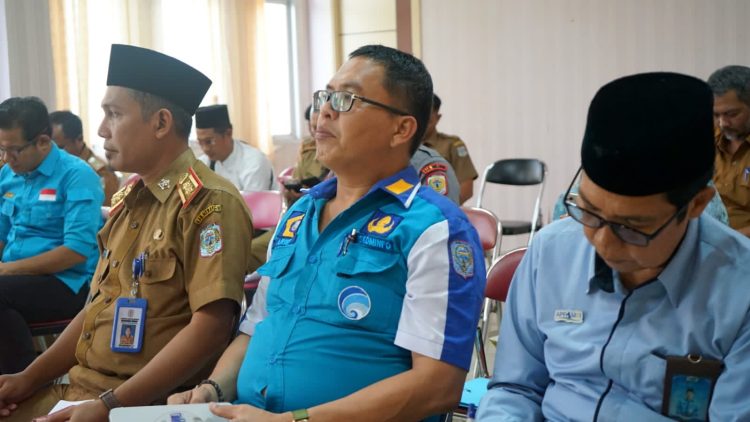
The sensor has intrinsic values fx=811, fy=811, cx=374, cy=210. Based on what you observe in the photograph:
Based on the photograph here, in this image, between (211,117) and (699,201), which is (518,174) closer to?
(211,117)

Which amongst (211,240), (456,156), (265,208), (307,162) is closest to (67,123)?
(307,162)

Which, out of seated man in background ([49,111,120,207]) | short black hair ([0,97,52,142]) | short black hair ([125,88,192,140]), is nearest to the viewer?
short black hair ([125,88,192,140])

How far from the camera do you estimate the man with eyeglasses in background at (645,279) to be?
1148 mm

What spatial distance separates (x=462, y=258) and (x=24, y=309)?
2173 mm

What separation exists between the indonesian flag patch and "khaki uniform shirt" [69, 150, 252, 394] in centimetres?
134

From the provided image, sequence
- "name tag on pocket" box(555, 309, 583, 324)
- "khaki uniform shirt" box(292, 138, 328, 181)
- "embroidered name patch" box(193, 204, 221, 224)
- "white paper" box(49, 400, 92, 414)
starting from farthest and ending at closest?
1. "khaki uniform shirt" box(292, 138, 328, 181)
2. "embroidered name patch" box(193, 204, 221, 224)
3. "white paper" box(49, 400, 92, 414)
4. "name tag on pocket" box(555, 309, 583, 324)

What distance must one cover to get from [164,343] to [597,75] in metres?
4.97

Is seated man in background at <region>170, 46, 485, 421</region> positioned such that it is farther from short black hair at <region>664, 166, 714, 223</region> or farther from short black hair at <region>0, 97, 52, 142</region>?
short black hair at <region>0, 97, 52, 142</region>

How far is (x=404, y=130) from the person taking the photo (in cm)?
174

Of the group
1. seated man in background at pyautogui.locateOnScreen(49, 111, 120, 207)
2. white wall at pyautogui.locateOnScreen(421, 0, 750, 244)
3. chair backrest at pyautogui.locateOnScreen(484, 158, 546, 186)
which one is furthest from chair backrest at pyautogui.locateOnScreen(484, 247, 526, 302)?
white wall at pyautogui.locateOnScreen(421, 0, 750, 244)

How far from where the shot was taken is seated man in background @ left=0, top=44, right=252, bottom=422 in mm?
1909

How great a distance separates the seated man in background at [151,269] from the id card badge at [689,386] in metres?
1.06

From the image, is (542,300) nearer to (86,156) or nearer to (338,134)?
(338,134)

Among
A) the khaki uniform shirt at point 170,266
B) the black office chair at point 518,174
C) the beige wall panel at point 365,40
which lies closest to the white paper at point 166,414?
the khaki uniform shirt at point 170,266
